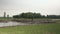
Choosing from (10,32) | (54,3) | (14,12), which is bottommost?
(10,32)

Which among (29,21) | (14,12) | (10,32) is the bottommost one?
(10,32)

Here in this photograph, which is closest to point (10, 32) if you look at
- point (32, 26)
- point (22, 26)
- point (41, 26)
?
point (22, 26)

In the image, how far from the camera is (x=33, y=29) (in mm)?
2746

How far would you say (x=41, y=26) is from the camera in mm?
2871

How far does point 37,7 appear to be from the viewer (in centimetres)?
299

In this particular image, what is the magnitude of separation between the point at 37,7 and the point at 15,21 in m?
0.64

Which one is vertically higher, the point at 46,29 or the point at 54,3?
the point at 54,3

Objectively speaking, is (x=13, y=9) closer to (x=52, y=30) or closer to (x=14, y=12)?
(x=14, y=12)

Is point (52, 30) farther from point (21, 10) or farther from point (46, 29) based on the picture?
point (21, 10)

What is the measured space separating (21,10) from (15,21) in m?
0.30

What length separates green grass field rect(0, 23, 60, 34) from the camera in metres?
2.66

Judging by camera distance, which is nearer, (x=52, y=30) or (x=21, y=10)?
(x=52, y=30)

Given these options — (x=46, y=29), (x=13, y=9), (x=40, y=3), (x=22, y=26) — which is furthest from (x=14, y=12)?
(x=46, y=29)

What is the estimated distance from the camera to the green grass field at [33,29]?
266 cm
